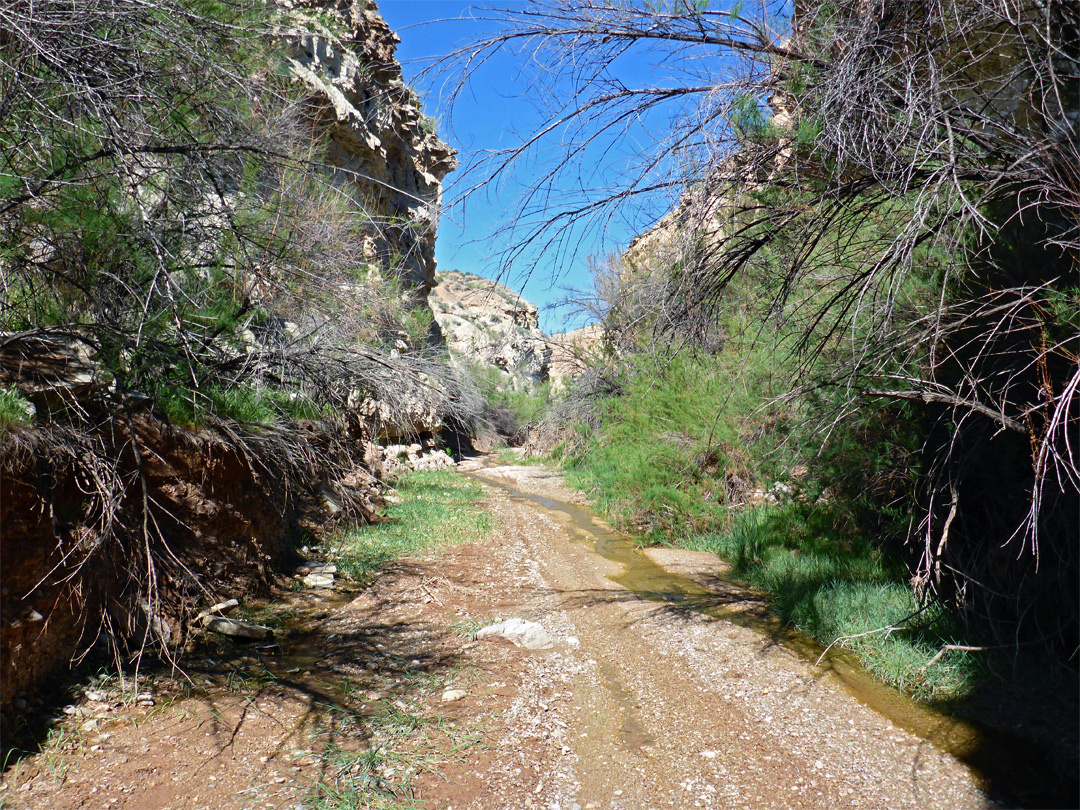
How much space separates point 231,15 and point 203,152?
111 inches

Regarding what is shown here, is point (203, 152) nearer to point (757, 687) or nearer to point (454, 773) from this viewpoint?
point (454, 773)

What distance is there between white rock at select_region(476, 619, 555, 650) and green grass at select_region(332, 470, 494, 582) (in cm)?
193

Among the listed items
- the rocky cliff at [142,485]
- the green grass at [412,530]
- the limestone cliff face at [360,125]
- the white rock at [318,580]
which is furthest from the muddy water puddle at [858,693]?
the limestone cliff face at [360,125]

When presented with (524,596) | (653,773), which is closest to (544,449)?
(524,596)

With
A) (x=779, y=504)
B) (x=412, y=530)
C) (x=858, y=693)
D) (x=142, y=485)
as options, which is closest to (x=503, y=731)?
(x=858, y=693)

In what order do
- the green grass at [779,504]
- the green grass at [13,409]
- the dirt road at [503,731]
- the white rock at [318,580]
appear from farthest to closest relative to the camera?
the white rock at [318,580]
the green grass at [779,504]
the green grass at [13,409]
the dirt road at [503,731]

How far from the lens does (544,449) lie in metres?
20.6

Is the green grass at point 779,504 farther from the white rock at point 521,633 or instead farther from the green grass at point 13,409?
Answer: the green grass at point 13,409

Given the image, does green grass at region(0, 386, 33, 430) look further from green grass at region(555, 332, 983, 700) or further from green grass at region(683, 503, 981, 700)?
green grass at region(555, 332, 983, 700)

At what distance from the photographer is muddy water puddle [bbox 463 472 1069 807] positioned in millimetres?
3408

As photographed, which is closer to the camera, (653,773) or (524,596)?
(653,773)

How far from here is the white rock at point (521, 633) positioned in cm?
513

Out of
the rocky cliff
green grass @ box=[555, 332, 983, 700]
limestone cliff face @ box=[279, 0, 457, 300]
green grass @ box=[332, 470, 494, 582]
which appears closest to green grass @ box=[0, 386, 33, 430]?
the rocky cliff

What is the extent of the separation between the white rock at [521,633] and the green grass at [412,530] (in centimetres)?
193
